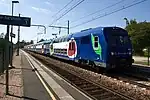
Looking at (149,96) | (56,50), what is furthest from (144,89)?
(56,50)

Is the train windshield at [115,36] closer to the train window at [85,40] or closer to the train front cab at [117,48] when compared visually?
the train front cab at [117,48]

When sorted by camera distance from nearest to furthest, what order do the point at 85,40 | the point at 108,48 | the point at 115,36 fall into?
the point at 108,48 → the point at 115,36 → the point at 85,40

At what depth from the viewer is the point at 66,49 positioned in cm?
3234

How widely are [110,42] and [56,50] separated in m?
22.1

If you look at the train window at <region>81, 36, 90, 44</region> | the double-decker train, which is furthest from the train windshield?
the train window at <region>81, 36, 90, 44</region>

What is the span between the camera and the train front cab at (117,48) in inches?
729

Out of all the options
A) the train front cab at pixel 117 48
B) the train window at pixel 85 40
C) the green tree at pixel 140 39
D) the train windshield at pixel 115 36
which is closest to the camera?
the train front cab at pixel 117 48

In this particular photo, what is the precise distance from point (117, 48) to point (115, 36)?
0.93 metres

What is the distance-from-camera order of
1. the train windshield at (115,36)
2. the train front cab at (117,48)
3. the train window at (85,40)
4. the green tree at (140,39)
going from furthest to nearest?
the green tree at (140,39) → the train window at (85,40) → the train windshield at (115,36) → the train front cab at (117,48)

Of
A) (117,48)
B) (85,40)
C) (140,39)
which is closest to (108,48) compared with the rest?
(117,48)

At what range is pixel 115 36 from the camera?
19.4 m

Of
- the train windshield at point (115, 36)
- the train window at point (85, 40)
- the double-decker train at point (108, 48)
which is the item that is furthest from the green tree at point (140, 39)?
the train windshield at point (115, 36)

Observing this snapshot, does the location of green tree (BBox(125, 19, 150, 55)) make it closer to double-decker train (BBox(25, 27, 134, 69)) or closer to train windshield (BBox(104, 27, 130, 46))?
double-decker train (BBox(25, 27, 134, 69))

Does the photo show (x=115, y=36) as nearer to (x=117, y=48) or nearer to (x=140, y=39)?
(x=117, y=48)
